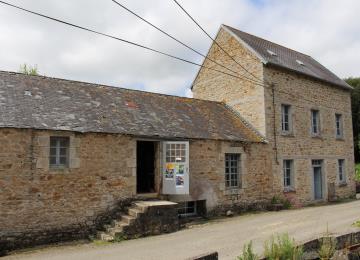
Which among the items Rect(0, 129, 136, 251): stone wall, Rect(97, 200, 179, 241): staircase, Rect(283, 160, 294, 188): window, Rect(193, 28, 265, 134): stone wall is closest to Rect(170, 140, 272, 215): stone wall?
A: Rect(97, 200, 179, 241): staircase

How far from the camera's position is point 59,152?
970 centimetres

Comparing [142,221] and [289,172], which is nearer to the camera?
[142,221]

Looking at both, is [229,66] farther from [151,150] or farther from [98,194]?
[98,194]

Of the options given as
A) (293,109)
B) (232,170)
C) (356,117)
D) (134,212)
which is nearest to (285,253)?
(134,212)

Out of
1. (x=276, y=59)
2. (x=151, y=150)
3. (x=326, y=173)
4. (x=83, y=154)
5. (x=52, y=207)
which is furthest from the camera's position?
(x=326, y=173)

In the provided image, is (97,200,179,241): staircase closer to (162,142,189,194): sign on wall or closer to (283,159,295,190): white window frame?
(162,142,189,194): sign on wall

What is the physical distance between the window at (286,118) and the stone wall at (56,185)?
8.47 m

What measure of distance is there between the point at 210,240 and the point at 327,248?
367 cm

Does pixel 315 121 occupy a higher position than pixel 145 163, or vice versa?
pixel 315 121

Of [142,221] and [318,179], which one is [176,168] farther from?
[318,179]

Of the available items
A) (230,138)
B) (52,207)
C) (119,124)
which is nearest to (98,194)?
(52,207)

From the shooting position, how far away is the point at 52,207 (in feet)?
30.2

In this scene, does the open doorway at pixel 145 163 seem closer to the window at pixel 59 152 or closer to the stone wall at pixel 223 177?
the stone wall at pixel 223 177

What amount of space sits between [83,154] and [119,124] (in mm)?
1624
